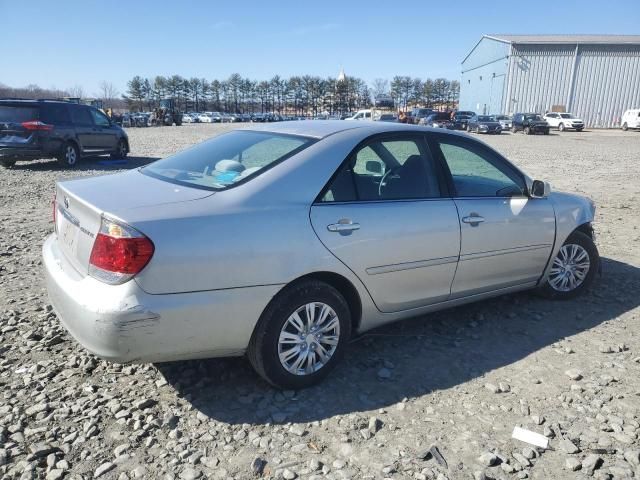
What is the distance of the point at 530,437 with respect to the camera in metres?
2.79

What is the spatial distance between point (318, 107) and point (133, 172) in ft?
362

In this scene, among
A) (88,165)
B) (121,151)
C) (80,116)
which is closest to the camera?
(80,116)

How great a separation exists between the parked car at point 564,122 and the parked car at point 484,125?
815 centimetres

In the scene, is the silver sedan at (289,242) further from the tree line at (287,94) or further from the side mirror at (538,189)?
the tree line at (287,94)

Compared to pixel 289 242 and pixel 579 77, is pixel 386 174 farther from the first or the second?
pixel 579 77

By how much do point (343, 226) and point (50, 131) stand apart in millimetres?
12323

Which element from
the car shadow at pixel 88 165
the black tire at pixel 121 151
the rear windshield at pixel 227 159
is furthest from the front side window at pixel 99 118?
the rear windshield at pixel 227 159

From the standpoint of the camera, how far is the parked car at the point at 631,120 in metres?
46.5

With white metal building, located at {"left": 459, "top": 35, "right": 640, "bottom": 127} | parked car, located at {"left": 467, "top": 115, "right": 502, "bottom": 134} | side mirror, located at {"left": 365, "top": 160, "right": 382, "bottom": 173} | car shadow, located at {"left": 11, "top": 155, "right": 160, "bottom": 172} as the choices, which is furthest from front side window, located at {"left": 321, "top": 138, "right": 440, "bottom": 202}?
white metal building, located at {"left": 459, "top": 35, "right": 640, "bottom": 127}

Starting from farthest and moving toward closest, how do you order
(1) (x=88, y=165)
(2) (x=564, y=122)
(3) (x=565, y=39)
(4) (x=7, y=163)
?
(3) (x=565, y=39)
(2) (x=564, y=122)
(1) (x=88, y=165)
(4) (x=7, y=163)

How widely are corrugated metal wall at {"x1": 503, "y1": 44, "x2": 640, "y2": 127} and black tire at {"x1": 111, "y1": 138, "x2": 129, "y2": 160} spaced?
47.0 m

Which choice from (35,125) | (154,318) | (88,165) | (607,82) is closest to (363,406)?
(154,318)

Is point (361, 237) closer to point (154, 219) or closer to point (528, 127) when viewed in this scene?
point (154, 219)

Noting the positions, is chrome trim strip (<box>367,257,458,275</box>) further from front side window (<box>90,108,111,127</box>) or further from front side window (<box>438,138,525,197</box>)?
front side window (<box>90,108,111,127</box>)
